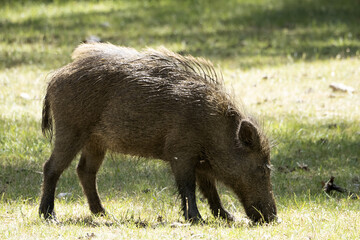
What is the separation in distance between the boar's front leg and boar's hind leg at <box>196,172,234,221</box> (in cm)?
36

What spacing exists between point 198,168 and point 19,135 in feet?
11.2

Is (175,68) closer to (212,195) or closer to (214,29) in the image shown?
(212,195)

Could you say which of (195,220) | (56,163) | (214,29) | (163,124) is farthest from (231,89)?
(214,29)

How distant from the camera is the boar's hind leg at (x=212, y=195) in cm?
668

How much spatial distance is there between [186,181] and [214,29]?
9653 mm

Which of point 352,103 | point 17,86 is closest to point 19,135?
point 17,86

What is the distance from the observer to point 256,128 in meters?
6.41

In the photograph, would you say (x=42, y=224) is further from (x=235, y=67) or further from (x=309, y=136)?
(x=235, y=67)

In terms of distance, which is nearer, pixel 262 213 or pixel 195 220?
pixel 195 220

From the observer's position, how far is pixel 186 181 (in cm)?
633

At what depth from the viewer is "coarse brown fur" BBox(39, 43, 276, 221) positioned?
20.7 ft

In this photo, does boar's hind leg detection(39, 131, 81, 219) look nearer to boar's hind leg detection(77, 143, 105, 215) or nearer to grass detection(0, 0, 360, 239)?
grass detection(0, 0, 360, 239)

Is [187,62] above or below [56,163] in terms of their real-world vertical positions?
above

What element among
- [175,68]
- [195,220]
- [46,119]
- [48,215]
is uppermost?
[175,68]
